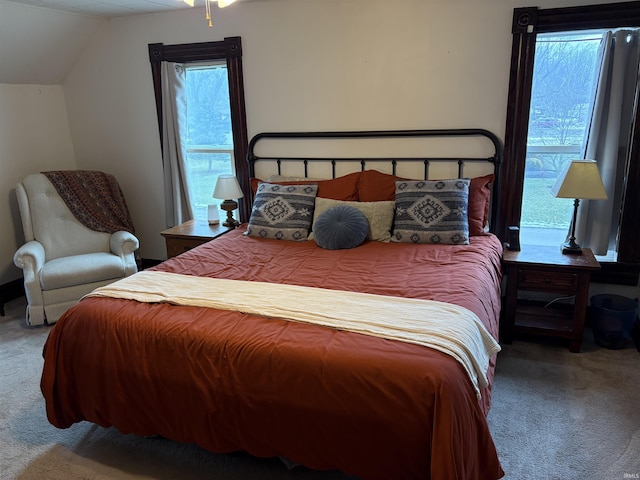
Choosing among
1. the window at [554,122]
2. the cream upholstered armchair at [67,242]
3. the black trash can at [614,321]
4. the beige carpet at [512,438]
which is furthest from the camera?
the cream upholstered armchair at [67,242]

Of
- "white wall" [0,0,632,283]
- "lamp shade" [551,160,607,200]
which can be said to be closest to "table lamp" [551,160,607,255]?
"lamp shade" [551,160,607,200]

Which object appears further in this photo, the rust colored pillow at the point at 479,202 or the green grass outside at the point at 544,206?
the green grass outside at the point at 544,206

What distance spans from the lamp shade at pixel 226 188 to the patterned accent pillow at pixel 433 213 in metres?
1.34

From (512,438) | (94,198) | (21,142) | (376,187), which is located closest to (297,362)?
(512,438)

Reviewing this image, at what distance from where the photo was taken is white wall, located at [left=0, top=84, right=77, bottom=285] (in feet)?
12.8

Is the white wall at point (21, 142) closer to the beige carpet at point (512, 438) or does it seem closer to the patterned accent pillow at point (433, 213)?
the beige carpet at point (512, 438)

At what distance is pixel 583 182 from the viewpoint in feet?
9.17

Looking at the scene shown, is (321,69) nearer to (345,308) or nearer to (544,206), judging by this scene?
(544,206)

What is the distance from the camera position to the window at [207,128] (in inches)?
155

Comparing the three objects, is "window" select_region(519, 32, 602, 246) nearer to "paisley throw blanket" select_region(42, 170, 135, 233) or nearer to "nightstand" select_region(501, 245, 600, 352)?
"nightstand" select_region(501, 245, 600, 352)

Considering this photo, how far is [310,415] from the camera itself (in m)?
1.68

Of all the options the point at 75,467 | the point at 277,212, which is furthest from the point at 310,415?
the point at 277,212

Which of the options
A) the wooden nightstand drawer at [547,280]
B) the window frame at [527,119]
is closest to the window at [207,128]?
the window frame at [527,119]

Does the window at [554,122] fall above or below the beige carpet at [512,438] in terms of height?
above
